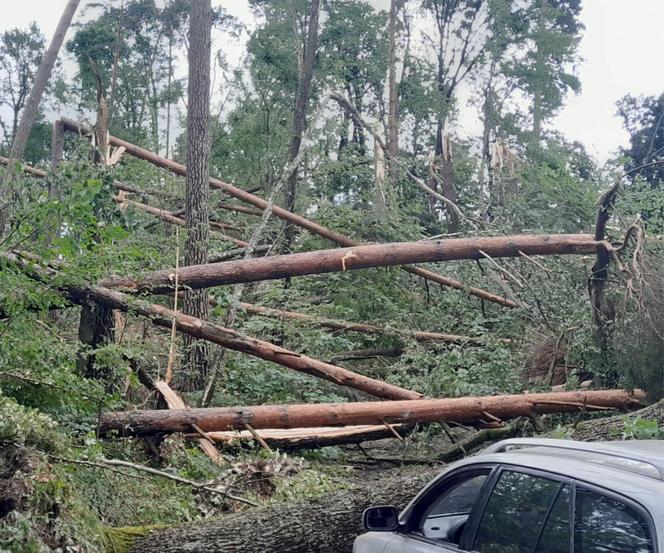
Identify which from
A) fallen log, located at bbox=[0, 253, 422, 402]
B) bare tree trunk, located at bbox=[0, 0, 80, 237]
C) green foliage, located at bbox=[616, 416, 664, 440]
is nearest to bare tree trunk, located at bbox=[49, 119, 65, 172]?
bare tree trunk, located at bbox=[0, 0, 80, 237]

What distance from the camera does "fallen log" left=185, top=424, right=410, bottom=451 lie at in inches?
354

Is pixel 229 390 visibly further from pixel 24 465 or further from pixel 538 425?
pixel 24 465

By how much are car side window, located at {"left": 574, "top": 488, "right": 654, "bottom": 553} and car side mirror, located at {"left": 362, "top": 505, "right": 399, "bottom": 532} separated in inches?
46.4

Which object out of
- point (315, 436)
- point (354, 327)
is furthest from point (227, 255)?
point (315, 436)

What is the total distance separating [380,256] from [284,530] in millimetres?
5128

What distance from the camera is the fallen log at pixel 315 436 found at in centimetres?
899

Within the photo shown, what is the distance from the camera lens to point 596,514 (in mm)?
2715

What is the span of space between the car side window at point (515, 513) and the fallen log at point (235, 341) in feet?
18.1

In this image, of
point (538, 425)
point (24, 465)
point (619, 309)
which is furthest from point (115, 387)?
point (619, 309)

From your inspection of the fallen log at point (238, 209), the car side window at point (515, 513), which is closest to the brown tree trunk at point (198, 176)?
the fallen log at point (238, 209)

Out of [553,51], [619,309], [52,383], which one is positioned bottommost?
[52,383]

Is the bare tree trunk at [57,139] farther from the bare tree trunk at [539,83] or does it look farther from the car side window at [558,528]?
the bare tree trunk at [539,83]

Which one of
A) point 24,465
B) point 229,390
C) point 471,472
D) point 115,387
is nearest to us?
point 471,472

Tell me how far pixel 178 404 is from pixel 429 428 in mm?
2975
